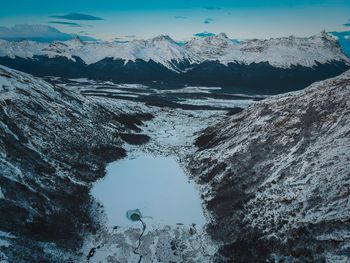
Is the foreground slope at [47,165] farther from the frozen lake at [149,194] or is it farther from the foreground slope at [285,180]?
the foreground slope at [285,180]

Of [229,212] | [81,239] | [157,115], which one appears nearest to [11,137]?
[81,239]

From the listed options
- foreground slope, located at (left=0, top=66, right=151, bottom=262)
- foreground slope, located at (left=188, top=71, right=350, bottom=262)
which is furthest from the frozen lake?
foreground slope, located at (left=188, top=71, right=350, bottom=262)

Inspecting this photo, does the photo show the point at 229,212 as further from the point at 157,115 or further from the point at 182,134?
the point at 157,115

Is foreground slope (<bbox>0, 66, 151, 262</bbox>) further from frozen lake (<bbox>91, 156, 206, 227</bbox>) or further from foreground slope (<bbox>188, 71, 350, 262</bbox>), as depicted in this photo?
foreground slope (<bbox>188, 71, 350, 262</bbox>)

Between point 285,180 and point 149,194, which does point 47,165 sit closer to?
point 149,194

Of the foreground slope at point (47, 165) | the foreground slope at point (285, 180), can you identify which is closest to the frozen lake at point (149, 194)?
the foreground slope at point (47, 165)

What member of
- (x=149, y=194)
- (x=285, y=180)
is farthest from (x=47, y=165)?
(x=285, y=180)
